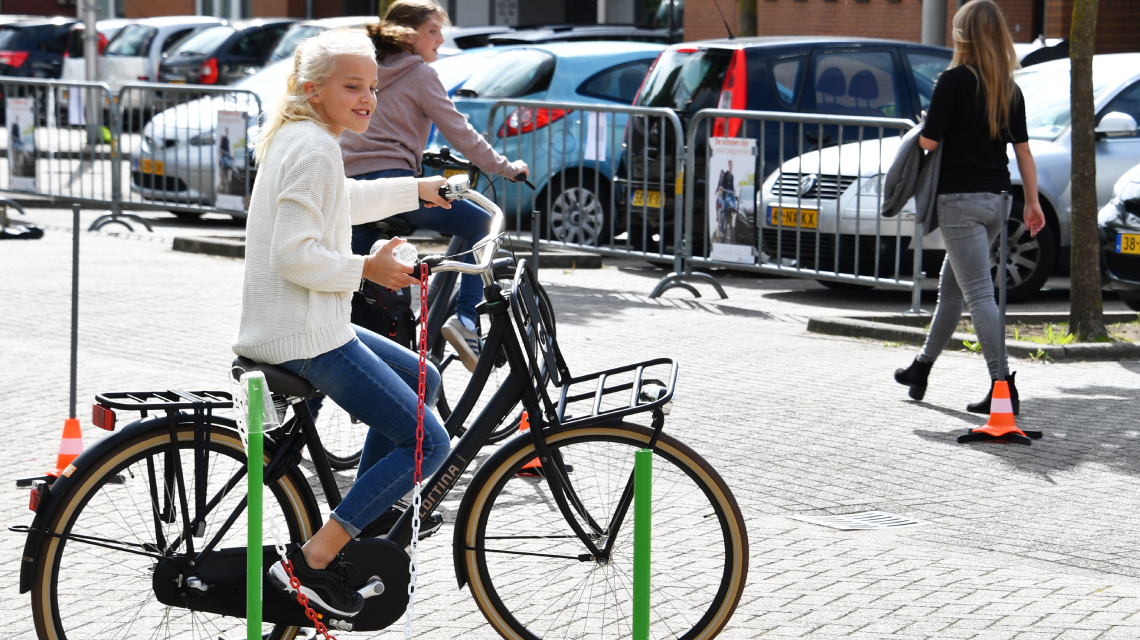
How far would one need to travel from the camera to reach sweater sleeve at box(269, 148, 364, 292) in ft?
12.1

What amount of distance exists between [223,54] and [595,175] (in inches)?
660

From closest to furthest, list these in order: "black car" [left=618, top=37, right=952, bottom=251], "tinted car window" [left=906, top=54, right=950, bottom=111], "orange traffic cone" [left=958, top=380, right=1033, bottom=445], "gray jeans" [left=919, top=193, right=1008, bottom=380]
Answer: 1. "orange traffic cone" [left=958, top=380, right=1033, bottom=445]
2. "gray jeans" [left=919, top=193, right=1008, bottom=380]
3. "black car" [left=618, top=37, right=952, bottom=251]
4. "tinted car window" [left=906, top=54, right=950, bottom=111]

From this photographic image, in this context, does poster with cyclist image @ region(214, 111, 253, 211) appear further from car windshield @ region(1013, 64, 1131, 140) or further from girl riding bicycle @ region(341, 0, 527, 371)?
girl riding bicycle @ region(341, 0, 527, 371)

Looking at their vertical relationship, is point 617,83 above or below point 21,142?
above

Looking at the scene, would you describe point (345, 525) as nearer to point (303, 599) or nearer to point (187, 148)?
point (303, 599)

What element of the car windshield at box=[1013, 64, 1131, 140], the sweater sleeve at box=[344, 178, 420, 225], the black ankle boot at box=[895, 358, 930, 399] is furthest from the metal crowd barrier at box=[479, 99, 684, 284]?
the sweater sleeve at box=[344, 178, 420, 225]

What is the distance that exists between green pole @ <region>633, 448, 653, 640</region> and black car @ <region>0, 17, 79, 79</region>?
96.7ft

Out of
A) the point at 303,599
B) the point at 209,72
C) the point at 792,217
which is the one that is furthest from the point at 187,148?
the point at 209,72

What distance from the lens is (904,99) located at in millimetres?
12633

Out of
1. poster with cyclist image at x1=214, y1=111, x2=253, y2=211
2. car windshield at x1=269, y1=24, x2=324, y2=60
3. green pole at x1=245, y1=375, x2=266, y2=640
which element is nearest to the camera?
green pole at x1=245, y1=375, x2=266, y2=640

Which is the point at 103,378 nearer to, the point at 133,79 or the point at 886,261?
the point at 886,261

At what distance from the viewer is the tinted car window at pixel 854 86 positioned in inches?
492

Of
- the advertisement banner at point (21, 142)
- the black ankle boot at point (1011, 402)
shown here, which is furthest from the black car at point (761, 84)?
the advertisement banner at point (21, 142)

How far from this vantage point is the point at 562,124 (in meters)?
12.3
